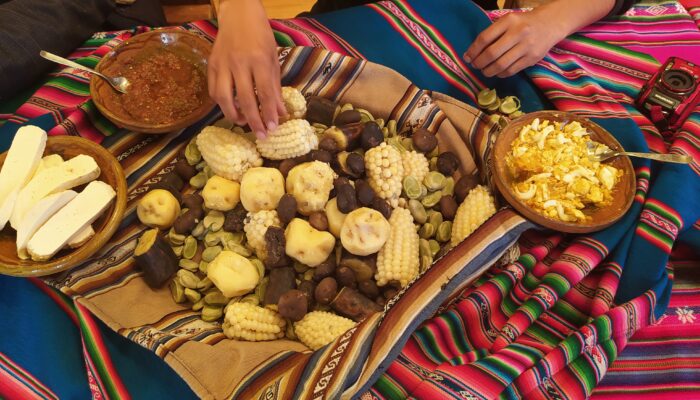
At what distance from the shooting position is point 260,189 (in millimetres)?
994

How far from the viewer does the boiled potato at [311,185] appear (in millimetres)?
994

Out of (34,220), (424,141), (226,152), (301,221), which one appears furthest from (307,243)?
(34,220)

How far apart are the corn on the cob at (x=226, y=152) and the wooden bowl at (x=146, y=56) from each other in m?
0.08

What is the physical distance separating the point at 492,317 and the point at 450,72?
70 centimetres

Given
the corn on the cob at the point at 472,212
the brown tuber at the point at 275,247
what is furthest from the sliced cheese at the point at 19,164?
the corn on the cob at the point at 472,212

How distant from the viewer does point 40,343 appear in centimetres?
90

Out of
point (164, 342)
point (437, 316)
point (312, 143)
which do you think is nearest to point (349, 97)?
point (312, 143)

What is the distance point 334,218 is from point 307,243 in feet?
0.31

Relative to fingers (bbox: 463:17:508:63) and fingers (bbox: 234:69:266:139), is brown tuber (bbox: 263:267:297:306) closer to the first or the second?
fingers (bbox: 234:69:266:139)

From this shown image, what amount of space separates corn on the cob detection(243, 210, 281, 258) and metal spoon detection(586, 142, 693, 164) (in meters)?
0.72

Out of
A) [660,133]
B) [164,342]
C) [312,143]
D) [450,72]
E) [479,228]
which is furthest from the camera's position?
[450,72]

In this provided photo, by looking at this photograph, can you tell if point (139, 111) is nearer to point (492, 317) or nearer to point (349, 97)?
point (349, 97)

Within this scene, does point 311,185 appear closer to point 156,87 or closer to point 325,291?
point 325,291

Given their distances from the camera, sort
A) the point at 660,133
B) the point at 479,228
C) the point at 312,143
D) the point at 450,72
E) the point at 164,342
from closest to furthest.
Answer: the point at 164,342, the point at 479,228, the point at 312,143, the point at 660,133, the point at 450,72
